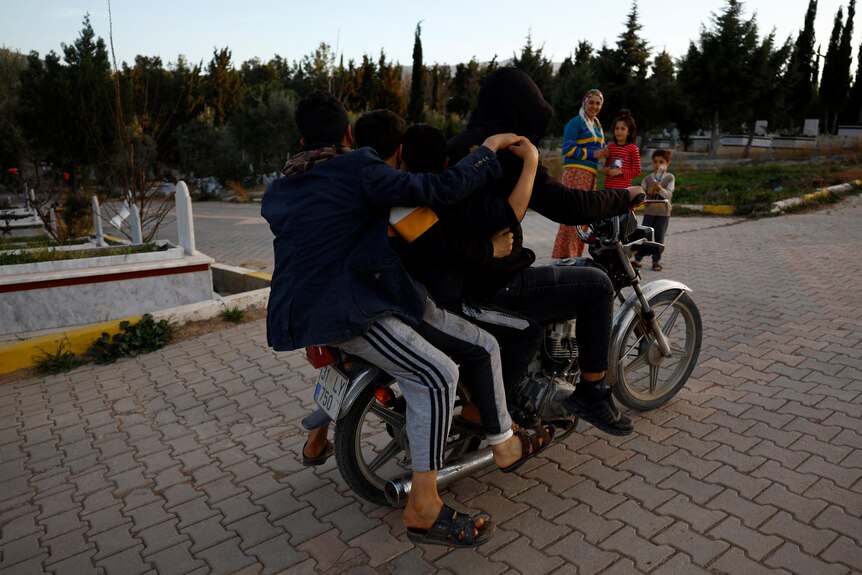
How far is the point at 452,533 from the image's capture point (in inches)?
99.3

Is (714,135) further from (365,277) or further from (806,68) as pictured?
(365,277)

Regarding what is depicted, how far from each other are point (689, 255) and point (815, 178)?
10.7 metres

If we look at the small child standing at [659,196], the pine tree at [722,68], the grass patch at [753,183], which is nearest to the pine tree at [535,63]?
the pine tree at [722,68]

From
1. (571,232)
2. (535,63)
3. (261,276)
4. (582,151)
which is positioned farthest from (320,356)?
(535,63)

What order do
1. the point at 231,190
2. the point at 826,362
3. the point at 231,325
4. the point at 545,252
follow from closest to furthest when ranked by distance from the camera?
the point at 826,362
the point at 231,325
the point at 545,252
the point at 231,190

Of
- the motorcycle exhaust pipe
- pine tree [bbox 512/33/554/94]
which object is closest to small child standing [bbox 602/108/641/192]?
the motorcycle exhaust pipe

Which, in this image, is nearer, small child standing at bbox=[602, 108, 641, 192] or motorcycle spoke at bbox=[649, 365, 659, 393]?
motorcycle spoke at bbox=[649, 365, 659, 393]

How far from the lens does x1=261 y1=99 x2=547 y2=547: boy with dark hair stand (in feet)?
7.90

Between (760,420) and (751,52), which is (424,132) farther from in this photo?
(751,52)

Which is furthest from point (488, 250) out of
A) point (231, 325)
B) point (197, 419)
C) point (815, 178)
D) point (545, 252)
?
point (815, 178)

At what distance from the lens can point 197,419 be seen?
13.6 feet

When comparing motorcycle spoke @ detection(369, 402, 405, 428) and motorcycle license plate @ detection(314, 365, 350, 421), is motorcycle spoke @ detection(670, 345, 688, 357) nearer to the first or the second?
motorcycle spoke @ detection(369, 402, 405, 428)

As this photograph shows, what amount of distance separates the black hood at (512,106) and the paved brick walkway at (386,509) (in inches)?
67.5

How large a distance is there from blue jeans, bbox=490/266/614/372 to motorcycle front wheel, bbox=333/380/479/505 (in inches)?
21.3
